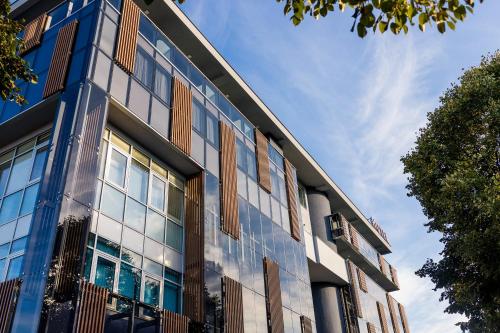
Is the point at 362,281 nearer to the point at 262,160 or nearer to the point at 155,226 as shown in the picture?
the point at 262,160

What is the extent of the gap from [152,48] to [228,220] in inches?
320

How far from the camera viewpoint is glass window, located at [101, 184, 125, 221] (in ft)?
47.9

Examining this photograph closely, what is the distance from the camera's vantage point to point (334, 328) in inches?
1209

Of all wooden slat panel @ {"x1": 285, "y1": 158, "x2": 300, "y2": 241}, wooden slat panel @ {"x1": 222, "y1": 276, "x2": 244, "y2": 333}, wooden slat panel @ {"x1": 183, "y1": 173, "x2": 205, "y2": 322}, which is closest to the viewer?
wooden slat panel @ {"x1": 183, "y1": 173, "x2": 205, "y2": 322}

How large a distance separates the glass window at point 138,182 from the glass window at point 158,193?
15.5 inches

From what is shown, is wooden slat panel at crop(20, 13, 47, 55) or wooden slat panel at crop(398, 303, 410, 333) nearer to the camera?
wooden slat panel at crop(20, 13, 47, 55)

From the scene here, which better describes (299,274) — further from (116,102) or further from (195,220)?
(116,102)

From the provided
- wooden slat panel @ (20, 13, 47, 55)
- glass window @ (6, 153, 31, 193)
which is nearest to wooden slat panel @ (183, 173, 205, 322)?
glass window @ (6, 153, 31, 193)

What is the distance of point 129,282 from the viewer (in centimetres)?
1444

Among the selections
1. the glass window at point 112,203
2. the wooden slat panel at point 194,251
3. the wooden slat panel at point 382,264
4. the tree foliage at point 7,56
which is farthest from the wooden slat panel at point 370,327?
the tree foliage at point 7,56

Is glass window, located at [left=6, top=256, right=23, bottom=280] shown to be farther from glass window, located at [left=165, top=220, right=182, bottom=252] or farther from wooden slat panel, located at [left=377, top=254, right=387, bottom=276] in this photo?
wooden slat panel, located at [left=377, top=254, right=387, bottom=276]

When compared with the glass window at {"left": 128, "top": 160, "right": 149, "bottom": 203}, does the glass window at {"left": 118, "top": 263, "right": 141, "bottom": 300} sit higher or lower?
lower

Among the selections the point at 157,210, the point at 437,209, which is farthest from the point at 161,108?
the point at 437,209

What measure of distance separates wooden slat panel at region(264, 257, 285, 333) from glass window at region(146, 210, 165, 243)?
21.4 ft
